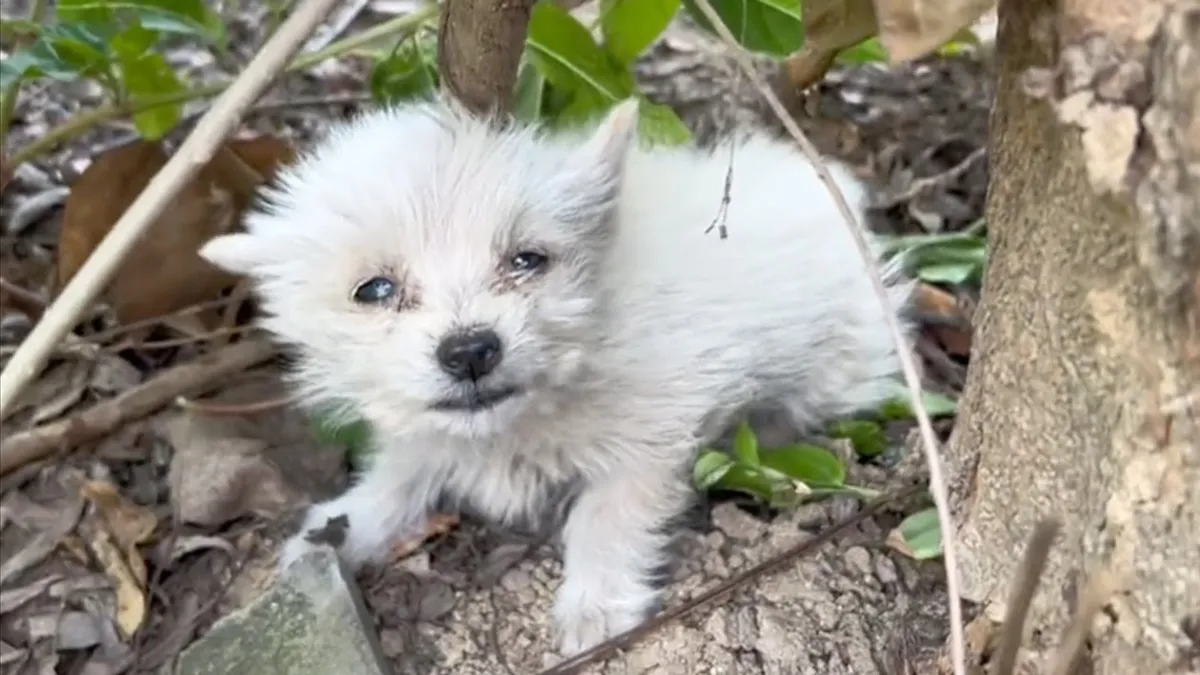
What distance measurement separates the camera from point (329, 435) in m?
2.06

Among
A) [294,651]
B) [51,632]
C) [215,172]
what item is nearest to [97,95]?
[215,172]

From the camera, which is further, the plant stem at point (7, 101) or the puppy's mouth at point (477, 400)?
the plant stem at point (7, 101)

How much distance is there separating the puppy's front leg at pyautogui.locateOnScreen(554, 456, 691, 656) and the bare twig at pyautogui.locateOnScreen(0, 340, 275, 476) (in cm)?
62

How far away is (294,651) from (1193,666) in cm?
98

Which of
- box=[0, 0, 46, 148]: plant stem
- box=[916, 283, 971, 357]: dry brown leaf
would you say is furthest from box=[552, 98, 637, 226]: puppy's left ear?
box=[0, 0, 46, 148]: plant stem

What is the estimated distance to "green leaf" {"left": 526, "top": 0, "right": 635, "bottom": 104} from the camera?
6.27 feet

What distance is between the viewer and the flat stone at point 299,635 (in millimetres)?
1663

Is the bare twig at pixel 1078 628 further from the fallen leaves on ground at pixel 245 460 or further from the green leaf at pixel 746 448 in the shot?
the fallen leaves on ground at pixel 245 460

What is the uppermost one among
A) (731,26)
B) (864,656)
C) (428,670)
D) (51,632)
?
(731,26)

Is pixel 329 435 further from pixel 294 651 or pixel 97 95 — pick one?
pixel 97 95

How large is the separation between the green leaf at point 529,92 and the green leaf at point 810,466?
59cm

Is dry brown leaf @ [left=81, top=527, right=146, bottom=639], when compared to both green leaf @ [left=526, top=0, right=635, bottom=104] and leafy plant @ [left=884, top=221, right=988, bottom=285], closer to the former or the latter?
green leaf @ [left=526, top=0, right=635, bottom=104]

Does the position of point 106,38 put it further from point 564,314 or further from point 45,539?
point 564,314

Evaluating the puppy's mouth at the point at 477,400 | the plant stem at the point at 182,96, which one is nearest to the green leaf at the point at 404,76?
the plant stem at the point at 182,96
